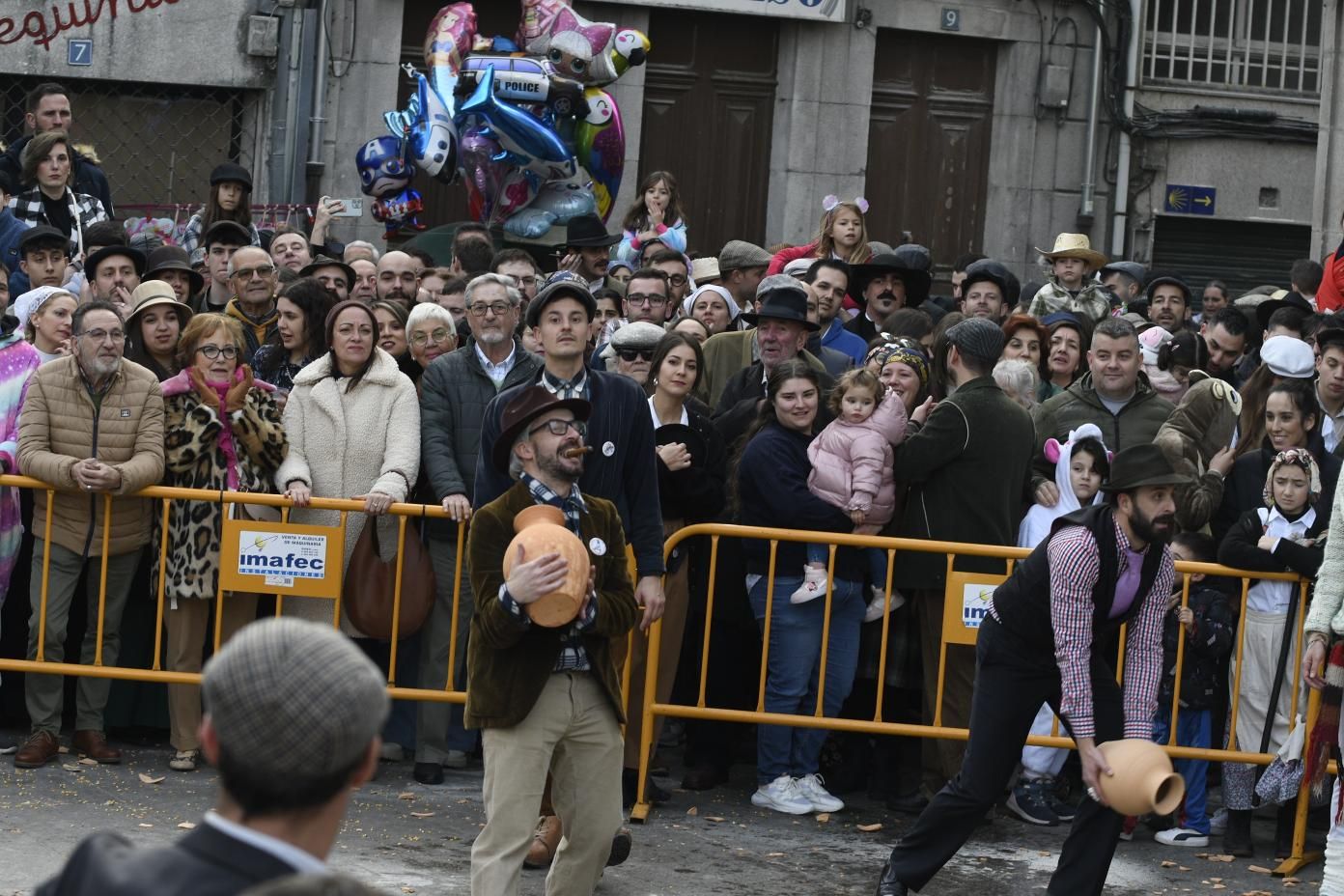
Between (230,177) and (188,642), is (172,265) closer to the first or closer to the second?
(230,177)

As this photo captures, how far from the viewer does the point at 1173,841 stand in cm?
868

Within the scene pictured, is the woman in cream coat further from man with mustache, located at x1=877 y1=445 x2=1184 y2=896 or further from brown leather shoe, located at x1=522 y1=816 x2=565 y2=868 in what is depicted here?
man with mustache, located at x1=877 y1=445 x2=1184 y2=896

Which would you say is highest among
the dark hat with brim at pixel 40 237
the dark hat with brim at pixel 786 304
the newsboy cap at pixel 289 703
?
the dark hat with brim at pixel 40 237

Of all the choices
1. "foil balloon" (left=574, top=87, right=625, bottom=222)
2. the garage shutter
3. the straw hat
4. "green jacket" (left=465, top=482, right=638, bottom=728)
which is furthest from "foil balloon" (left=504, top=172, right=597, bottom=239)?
"green jacket" (left=465, top=482, right=638, bottom=728)

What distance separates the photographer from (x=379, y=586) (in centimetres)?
887

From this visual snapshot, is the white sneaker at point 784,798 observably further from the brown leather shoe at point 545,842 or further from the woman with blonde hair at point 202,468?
the woman with blonde hair at point 202,468

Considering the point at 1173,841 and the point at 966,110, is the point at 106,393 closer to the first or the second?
the point at 1173,841

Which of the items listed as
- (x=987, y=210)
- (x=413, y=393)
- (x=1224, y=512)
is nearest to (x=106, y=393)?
(x=413, y=393)

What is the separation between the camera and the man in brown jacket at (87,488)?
8.74m

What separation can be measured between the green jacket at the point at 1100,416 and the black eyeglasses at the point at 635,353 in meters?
1.85

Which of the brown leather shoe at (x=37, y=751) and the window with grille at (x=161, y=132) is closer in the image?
the brown leather shoe at (x=37, y=751)

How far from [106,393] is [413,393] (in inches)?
52.1

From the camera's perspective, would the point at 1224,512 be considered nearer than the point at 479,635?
No

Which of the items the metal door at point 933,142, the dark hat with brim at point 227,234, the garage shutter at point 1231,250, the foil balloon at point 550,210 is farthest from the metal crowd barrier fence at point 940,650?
the garage shutter at point 1231,250
